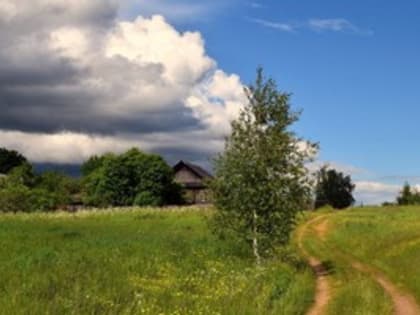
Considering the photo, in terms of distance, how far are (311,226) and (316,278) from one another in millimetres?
35137

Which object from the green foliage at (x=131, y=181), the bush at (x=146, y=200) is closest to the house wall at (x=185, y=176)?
the green foliage at (x=131, y=181)

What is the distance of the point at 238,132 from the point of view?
3444 centimetres

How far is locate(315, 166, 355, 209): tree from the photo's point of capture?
132 metres

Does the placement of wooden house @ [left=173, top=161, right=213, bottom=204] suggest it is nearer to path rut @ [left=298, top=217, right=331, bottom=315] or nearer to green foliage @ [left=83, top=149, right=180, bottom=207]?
green foliage @ [left=83, top=149, right=180, bottom=207]

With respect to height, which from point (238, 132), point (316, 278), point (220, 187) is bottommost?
point (316, 278)

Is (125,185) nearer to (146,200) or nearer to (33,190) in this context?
(146,200)

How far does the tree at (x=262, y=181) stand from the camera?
1328 inches

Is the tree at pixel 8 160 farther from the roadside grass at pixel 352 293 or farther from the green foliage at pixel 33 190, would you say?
the roadside grass at pixel 352 293

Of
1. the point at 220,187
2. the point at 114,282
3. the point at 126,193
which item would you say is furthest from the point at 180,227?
the point at 126,193

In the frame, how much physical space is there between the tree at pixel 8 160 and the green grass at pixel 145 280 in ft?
445

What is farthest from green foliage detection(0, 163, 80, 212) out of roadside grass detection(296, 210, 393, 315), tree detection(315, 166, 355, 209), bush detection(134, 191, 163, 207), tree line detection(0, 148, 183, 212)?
roadside grass detection(296, 210, 393, 315)

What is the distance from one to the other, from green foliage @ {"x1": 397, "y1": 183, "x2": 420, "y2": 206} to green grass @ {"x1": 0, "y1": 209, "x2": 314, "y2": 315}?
3572 inches

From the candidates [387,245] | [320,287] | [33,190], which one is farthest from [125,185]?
[320,287]

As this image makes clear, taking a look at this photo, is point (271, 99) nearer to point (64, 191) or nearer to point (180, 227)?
point (180, 227)
